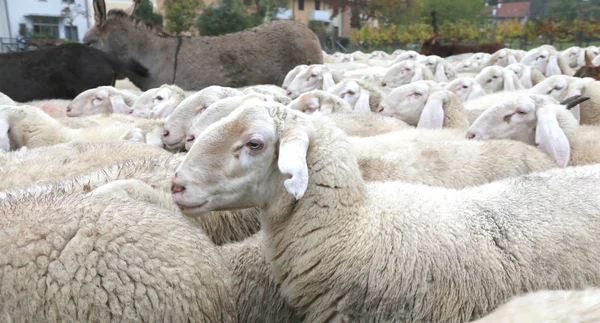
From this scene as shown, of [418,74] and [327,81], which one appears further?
[418,74]

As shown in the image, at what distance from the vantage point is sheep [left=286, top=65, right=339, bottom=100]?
7.22 metres

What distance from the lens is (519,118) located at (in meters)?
4.29

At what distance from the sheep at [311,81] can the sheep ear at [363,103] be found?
1137 millimetres

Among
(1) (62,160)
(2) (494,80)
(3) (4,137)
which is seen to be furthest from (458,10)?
(1) (62,160)

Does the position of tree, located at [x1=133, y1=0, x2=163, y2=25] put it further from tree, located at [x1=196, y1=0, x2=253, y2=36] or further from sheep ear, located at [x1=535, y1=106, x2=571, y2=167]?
sheep ear, located at [x1=535, y1=106, x2=571, y2=167]

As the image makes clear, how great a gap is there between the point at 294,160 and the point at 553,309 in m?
1.10

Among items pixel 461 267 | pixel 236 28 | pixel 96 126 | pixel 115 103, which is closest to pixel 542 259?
pixel 461 267

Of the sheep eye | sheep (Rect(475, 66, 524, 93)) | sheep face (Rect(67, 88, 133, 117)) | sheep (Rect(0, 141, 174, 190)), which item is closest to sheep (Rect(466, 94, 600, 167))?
the sheep eye

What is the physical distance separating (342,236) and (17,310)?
51.1 inches

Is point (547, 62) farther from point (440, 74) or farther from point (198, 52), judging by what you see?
point (198, 52)

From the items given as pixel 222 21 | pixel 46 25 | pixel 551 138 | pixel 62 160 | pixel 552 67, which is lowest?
pixel 62 160

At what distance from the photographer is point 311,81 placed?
735 cm

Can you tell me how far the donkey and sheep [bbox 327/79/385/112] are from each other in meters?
3.57

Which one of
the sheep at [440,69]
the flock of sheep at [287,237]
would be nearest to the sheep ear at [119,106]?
the flock of sheep at [287,237]
